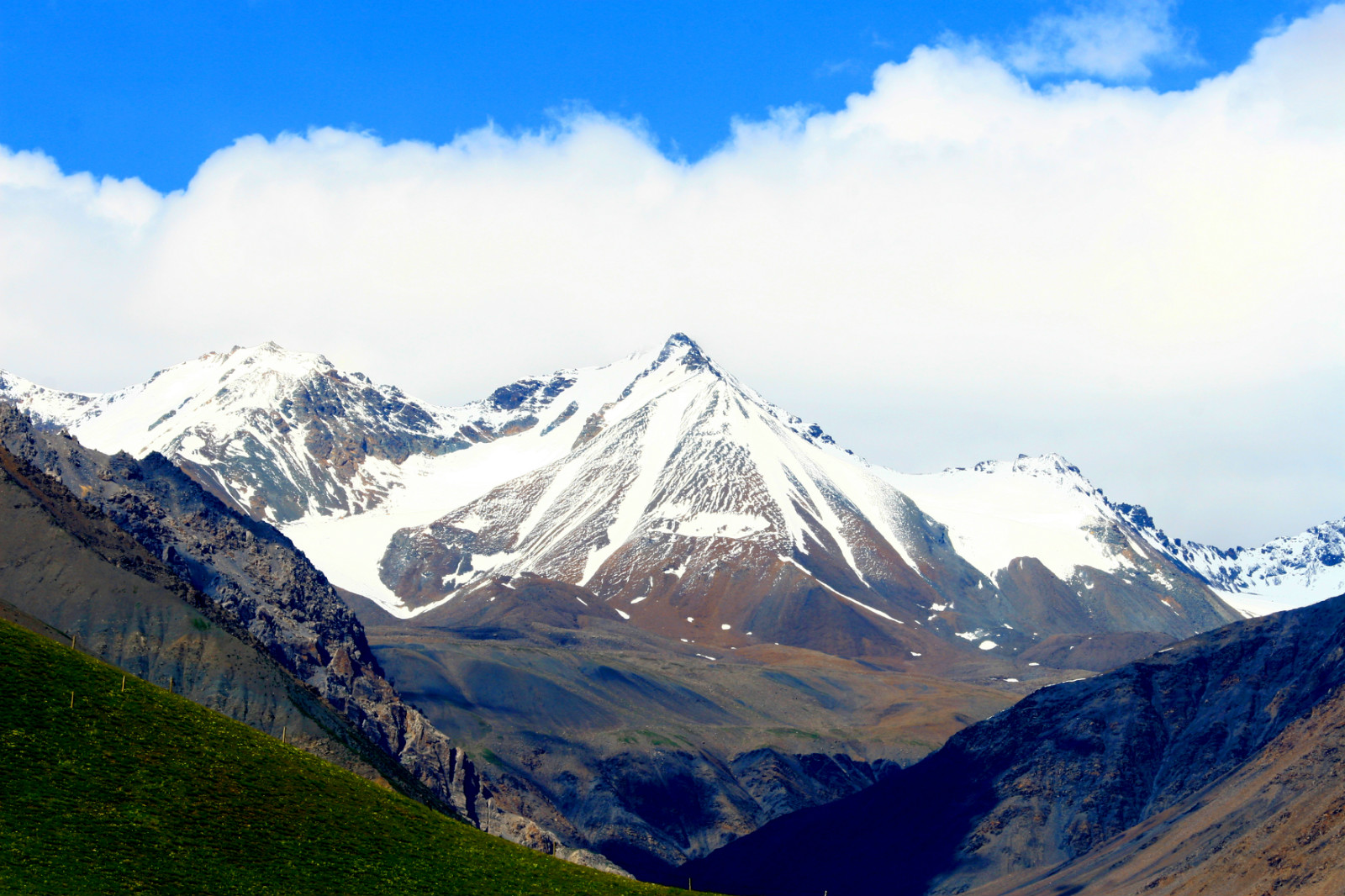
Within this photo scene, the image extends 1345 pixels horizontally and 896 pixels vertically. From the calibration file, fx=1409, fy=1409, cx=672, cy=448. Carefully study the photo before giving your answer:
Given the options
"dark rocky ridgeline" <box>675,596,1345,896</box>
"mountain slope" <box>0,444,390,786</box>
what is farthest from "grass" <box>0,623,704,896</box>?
"dark rocky ridgeline" <box>675,596,1345,896</box>

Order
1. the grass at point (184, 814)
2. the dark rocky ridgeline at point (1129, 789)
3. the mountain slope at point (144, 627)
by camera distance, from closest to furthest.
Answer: the grass at point (184, 814), the mountain slope at point (144, 627), the dark rocky ridgeline at point (1129, 789)

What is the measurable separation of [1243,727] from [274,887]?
16246 centimetres

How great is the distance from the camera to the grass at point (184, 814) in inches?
1873

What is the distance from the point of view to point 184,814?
173 feet

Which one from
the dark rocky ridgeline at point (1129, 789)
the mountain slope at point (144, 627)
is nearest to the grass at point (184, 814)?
the mountain slope at point (144, 627)

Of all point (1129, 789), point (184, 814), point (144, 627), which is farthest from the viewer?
point (1129, 789)

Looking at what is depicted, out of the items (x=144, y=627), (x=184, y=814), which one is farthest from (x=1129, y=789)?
(x=184, y=814)

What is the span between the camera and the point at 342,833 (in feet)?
191

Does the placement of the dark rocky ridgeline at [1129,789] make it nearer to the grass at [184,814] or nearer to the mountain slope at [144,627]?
the mountain slope at [144,627]

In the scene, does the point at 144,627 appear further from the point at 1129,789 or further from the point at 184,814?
the point at 1129,789

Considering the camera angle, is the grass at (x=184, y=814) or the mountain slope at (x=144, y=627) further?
the mountain slope at (x=144, y=627)

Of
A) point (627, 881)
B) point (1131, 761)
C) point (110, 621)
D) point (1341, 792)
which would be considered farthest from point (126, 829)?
point (1131, 761)

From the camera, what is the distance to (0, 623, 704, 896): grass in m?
47.6

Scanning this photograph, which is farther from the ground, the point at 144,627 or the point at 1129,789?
the point at 1129,789
